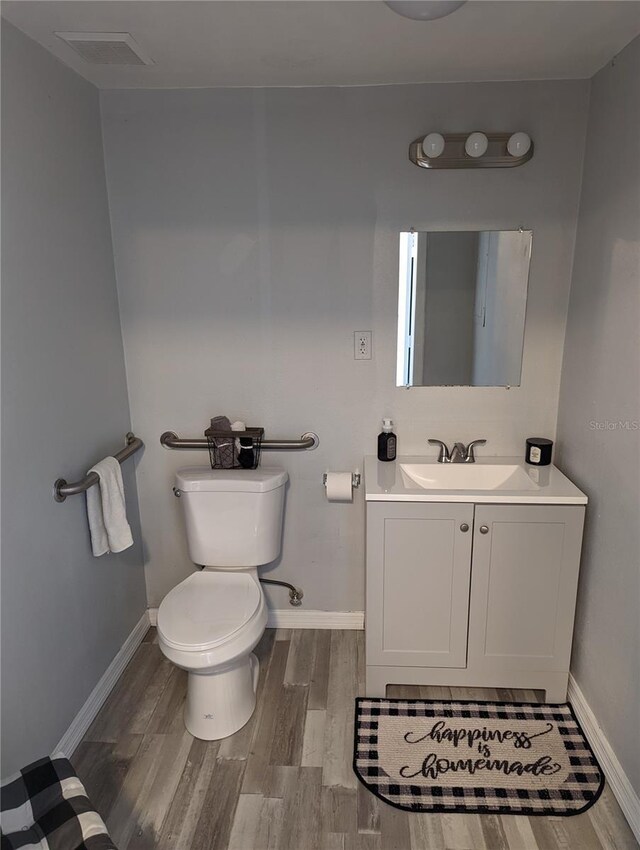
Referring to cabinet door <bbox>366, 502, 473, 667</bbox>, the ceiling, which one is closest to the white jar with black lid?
cabinet door <bbox>366, 502, 473, 667</bbox>

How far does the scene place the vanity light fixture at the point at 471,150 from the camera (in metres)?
2.06

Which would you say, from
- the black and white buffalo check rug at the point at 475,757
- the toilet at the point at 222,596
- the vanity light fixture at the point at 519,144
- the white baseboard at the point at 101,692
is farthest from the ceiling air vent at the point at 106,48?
the black and white buffalo check rug at the point at 475,757

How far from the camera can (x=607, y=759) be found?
6.10ft

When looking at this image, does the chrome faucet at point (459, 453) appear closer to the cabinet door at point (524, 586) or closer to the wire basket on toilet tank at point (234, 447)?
the cabinet door at point (524, 586)

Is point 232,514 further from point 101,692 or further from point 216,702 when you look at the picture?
point 101,692

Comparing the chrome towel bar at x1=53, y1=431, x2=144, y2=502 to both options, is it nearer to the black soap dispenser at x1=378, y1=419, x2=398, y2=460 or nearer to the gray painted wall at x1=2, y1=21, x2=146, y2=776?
the gray painted wall at x1=2, y1=21, x2=146, y2=776

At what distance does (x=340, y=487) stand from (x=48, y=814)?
4.52ft

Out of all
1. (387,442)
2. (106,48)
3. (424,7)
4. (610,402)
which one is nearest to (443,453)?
(387,442)

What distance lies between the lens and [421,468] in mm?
2311

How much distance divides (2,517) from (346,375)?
1.34 meters

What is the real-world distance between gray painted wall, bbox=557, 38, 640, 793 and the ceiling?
0.23 metres

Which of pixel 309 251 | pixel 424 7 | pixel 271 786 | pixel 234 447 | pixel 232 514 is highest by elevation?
pixel 424 7

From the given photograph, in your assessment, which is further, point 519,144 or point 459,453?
point 459,453

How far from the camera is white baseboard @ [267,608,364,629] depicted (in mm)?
2643
